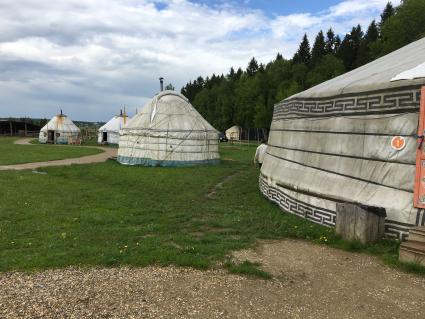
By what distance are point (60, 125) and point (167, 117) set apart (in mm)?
23850

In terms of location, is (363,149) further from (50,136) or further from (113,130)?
(50,136)

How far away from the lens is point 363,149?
5.52m

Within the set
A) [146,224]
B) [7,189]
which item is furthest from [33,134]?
[146,224]

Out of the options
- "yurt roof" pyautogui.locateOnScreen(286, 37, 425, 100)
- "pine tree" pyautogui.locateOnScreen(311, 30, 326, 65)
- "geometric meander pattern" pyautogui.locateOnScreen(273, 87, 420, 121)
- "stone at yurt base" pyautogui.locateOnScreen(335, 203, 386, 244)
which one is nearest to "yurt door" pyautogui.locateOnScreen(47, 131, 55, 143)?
"pine tree" pyautogui.locateOnScreen(311, 30, 326, 65)

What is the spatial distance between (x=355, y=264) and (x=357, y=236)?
2.19 ft

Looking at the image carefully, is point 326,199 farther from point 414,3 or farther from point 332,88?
point 414,3

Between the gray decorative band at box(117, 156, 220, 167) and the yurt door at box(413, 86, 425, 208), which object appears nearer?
the yurt door at box(413, 86, 425, 208)

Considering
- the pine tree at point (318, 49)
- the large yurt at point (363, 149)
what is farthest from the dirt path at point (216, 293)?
the pine tree at point (318, 49)

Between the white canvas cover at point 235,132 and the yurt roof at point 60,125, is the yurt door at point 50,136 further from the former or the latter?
the white canvas cover at point 235,132

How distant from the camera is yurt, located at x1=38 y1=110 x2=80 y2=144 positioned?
3622cm

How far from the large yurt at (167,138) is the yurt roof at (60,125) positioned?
2205 cm

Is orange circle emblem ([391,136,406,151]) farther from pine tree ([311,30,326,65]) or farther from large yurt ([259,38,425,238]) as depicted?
pine tree ([311,30,326,65])

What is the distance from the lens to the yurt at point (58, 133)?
36219mm

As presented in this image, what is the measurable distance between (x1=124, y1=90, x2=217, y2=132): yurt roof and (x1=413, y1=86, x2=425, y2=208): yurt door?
39.8 feet
